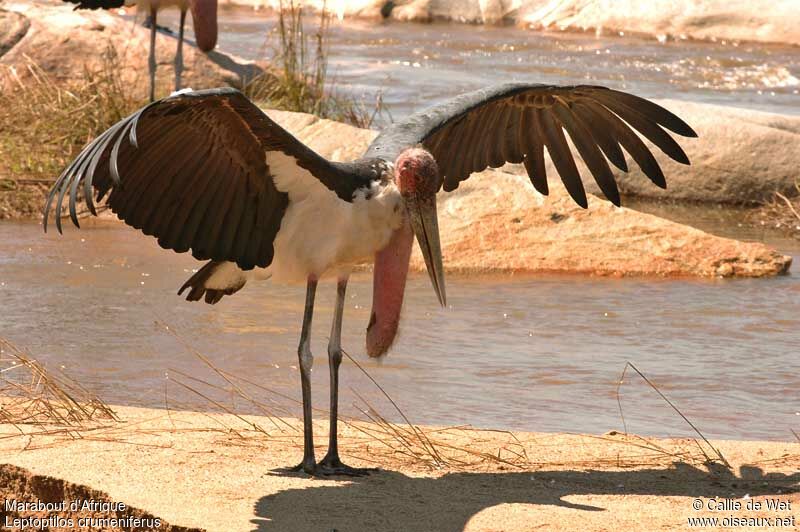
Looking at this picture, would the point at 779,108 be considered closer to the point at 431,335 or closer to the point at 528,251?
the point at 528,251

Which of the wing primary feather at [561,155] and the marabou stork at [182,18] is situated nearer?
the wing primary feather at [561,155]

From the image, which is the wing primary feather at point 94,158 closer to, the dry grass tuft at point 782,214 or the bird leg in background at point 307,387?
the bird leg in background at point 307,387

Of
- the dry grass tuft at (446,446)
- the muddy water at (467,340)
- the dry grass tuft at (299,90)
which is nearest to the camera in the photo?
the dry grass tuft at (446,446)

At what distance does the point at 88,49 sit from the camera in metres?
10.4

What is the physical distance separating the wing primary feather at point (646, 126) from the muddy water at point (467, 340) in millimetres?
1045

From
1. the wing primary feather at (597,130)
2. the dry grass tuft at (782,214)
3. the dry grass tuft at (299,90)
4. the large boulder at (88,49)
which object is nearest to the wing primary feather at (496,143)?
the wing primary feather at (597,130)

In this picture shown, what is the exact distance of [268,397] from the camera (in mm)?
5230

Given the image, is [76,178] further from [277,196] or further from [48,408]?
[48,408]

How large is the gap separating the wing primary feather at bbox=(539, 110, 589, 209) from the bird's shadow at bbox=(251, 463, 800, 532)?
1020 millimetres

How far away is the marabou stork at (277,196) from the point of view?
3822mm

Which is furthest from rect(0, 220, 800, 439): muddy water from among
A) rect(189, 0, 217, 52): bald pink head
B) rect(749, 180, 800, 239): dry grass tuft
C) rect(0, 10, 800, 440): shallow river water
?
rect(189, 0, 217, 52): bald pink head

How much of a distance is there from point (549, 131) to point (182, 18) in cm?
602

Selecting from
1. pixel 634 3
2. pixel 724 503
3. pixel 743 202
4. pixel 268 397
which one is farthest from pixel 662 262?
pixel 634 3

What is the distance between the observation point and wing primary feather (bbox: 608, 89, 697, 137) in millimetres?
4449
